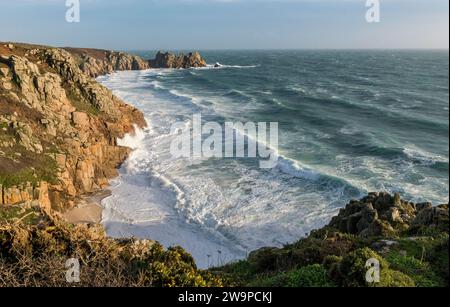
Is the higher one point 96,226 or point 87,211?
point 96,226

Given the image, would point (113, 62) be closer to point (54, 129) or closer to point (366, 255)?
point (54, 129)

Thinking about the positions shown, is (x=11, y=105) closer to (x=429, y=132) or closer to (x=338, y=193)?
(x=338, y=193)

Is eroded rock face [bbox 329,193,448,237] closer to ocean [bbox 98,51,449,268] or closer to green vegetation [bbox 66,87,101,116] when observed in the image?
ocean [bbox 98,51,449,268]

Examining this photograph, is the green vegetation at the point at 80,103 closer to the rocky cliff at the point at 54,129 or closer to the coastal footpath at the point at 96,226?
the rocky cliff at the point at 54,129

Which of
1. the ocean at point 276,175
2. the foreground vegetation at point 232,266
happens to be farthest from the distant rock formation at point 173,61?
the foreground vegetation at point 232,266

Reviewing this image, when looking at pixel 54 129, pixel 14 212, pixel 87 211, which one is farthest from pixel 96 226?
pixel 54 129
